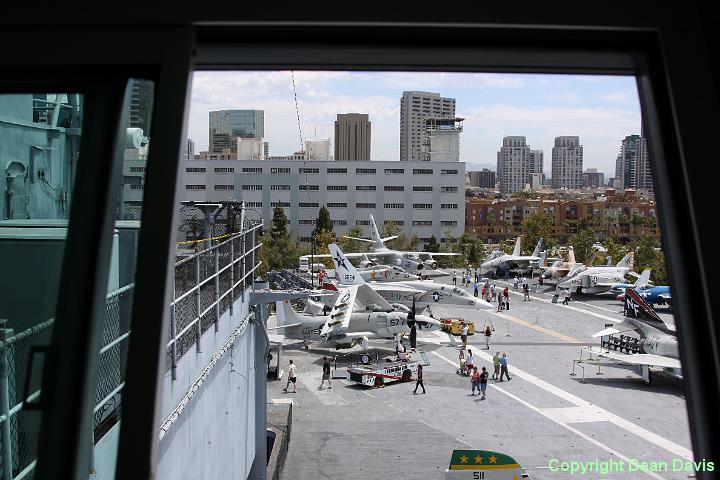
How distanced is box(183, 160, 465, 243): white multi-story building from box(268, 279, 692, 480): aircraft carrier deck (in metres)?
28.2

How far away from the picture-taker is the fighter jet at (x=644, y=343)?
689 inches

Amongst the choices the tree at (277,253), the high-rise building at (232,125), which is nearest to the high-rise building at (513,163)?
the high-rise building at (232,125)

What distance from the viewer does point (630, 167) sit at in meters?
70.8

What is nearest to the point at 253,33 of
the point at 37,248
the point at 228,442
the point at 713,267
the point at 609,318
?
the point at 713,267

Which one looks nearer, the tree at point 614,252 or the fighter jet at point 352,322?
the fighter jet at point 352,322

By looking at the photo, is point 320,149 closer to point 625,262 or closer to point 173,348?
point 625,262

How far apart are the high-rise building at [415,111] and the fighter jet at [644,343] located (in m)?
94.1

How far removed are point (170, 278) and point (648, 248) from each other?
40.3 metres

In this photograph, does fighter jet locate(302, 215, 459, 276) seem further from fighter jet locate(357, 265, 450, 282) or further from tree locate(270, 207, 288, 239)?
tree locate(270, 207, 288, 239)

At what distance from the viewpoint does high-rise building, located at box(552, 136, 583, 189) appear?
397ft

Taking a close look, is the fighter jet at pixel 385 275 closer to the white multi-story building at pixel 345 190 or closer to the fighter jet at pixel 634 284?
the fighter jet at pixel 634 284

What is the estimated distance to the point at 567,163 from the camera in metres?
124

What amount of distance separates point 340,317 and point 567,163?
11233 centimetres

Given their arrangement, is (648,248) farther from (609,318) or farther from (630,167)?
(630,167)
